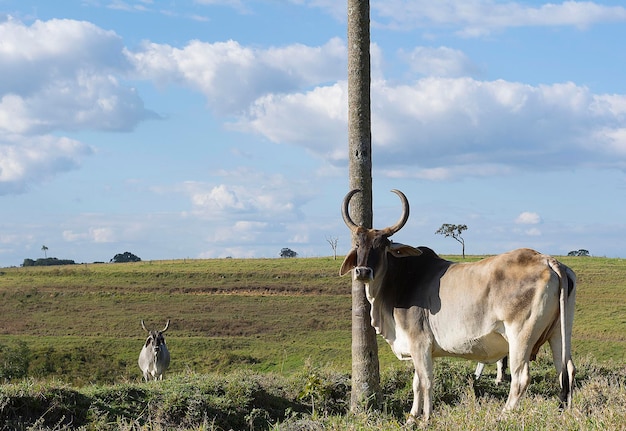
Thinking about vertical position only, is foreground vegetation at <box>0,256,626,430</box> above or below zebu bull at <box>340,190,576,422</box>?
below

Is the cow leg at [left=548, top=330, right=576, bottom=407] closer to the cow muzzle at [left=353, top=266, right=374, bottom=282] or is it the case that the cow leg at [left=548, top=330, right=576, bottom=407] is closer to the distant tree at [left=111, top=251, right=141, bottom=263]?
the cow muzzle at [left=353, top=266, right=374, bottom=282]

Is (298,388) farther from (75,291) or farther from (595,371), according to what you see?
(75,291)

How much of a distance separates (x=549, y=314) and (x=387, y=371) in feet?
16.3

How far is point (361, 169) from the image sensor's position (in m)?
10.8

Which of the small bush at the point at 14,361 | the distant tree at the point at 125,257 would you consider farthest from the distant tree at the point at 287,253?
the small bush at the point at 14,361

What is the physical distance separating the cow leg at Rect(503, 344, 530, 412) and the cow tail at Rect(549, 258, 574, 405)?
0.38 metres

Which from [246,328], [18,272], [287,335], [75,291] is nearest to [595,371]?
Answer: [287,335]

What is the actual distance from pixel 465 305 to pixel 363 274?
1.13 meters

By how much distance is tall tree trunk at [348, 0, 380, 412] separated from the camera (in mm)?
10703

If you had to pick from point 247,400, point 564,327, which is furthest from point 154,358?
point 564,327

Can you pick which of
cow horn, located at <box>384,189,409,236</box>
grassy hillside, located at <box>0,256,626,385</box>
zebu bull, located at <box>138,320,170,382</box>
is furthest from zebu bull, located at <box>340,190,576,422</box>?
grassy hillside, located at <box>0,256,626,385</box>

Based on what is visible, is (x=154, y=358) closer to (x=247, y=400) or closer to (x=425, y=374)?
(x=247, y=400)

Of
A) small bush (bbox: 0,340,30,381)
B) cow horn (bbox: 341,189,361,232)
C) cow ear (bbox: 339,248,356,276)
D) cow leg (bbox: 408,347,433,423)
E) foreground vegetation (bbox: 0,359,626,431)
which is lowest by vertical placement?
small bush (bbox: 0,340,30,381)

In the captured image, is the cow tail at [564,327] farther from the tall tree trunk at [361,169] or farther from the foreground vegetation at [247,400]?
the tall tree trunk at [361,169]
